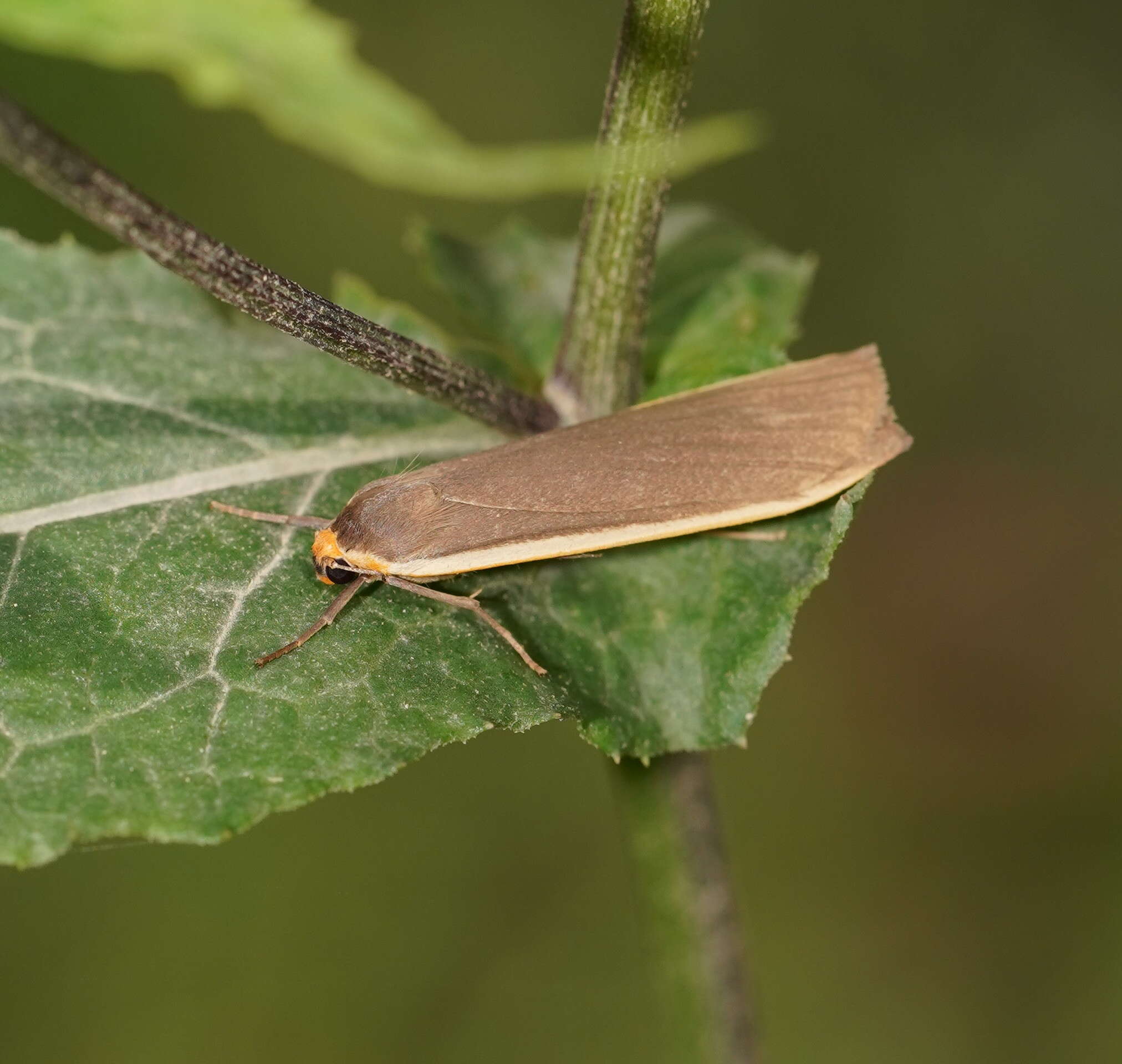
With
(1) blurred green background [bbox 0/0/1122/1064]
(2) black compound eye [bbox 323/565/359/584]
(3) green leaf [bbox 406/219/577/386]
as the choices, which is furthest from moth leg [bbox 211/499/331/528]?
(1) blurred green background [bbox 0/0/1122/1064]

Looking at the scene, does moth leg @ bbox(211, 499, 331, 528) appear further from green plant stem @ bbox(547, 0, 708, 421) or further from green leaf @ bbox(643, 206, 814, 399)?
green leaf @ bbox(643, 206, 814, 399)

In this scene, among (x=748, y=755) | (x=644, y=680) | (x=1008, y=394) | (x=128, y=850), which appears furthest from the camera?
(x=1008, y=394)

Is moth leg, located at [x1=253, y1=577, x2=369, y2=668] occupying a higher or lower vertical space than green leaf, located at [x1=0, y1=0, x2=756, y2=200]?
lower

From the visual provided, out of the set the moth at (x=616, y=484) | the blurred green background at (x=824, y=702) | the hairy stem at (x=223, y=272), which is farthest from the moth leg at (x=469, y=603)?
the blurred green background at (x=824, y=702)

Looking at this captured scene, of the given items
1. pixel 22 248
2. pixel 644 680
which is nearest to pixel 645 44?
pixel 644 680

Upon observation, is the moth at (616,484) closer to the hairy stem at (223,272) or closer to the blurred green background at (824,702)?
the hairy stem at (223,272)

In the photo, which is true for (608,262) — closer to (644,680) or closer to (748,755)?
(644,680)
